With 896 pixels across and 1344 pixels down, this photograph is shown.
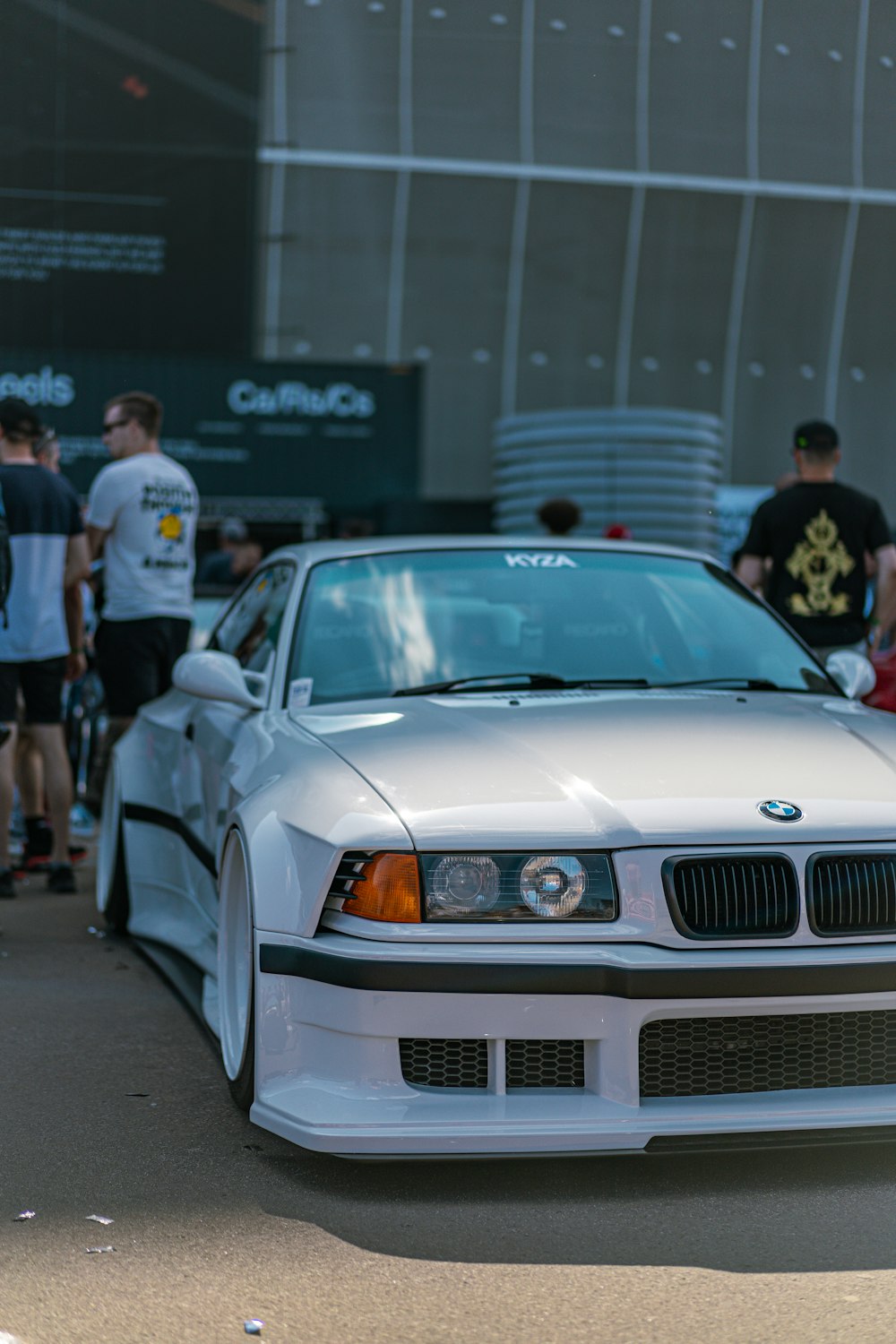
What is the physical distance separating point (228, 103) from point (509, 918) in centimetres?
1559

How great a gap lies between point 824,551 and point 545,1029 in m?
3.82

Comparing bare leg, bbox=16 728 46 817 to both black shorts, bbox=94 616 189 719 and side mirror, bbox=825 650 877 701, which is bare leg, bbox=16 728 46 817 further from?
side mirror, bbox=825 650 877 701

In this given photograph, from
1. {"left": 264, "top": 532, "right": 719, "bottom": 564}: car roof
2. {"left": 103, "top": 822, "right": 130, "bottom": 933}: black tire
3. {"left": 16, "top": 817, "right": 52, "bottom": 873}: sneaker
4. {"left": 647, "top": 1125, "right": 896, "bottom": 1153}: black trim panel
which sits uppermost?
{"left": 264, "top": 532, "right": 719, "bottom": 564}: car roof

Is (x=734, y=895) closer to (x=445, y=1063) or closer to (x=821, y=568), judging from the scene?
(x=445, y=1063)

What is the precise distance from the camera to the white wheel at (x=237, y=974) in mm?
3180

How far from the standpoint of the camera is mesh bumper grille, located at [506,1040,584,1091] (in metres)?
2.86

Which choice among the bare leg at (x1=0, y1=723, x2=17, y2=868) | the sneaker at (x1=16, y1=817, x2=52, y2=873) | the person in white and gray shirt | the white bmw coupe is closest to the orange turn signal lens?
the white bmw coupe

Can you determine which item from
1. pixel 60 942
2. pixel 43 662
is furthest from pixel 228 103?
pixel 60 942

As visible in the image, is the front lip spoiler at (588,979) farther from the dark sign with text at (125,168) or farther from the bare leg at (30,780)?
the dark sign with text at (125,168)

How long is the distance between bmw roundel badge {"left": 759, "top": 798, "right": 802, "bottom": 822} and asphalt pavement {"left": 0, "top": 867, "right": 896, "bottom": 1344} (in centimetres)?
64

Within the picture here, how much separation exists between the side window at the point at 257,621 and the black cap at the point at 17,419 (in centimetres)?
145

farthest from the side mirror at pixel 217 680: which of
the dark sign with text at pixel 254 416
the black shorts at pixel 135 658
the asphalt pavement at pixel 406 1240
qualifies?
the dark sign with text at pixel 254 416

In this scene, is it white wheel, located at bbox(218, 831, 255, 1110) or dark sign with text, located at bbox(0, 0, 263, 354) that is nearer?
white wheel, located at bbox(218, 831, 255, 1110)

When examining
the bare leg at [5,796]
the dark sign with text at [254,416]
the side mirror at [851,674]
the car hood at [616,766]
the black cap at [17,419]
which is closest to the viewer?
the car hood at [616,766]
